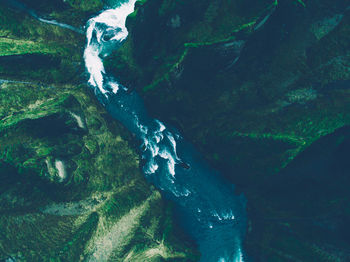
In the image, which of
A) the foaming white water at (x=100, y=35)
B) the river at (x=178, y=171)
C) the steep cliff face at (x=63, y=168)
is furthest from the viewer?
the foaming white water at (x=100, y=35)

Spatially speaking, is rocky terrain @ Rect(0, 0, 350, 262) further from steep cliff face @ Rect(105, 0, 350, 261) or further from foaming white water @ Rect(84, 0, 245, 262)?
foaming white water @ Rect(84, 0, 245, 262)

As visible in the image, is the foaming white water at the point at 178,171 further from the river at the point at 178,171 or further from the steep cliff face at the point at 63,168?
the steep cliff face at the point at 63,168

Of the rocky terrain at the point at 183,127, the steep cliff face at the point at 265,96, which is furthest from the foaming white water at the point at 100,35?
the steep cliff face at the point at 265,96

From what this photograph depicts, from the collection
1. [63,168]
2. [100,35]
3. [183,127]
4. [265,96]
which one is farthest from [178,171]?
[100,35]

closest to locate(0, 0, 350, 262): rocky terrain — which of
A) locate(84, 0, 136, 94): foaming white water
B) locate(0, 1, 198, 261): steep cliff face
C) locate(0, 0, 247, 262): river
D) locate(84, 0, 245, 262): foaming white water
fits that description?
locate(0, 1, 198, 261): steep cliff face

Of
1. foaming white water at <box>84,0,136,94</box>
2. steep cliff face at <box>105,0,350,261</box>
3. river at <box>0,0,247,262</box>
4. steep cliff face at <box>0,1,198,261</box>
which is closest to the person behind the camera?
steep cliff face at <box>0,1,198,261</box>

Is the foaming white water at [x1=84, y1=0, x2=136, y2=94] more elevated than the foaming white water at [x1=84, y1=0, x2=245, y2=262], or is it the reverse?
the foaming white water at [x1=84, y1=0, x2=136, y2=94]
